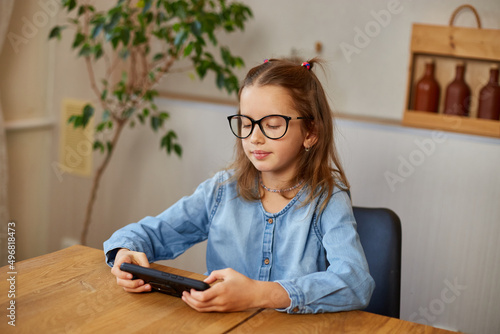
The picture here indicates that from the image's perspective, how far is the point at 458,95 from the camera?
250 centimetres

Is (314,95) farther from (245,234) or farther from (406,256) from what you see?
(406,256)

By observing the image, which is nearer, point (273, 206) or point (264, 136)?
point (264, 136)

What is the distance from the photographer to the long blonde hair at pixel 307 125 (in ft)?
5.19

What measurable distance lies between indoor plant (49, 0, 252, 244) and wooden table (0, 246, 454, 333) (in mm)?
1365

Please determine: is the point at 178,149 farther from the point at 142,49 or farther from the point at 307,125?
the point at 307,125

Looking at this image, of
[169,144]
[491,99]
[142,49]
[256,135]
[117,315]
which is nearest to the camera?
[117,315]

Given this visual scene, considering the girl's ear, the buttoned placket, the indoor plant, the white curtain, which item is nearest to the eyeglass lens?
the girl's ear

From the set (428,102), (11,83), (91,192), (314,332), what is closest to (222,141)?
(91,192)

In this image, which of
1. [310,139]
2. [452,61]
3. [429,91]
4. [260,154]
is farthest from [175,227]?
[452,61]

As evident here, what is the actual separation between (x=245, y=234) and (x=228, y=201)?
4.3 inches

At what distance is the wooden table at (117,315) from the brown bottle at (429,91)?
149 centimetres

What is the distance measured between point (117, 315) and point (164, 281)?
126 mm

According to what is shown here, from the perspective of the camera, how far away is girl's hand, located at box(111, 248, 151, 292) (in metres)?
1.32

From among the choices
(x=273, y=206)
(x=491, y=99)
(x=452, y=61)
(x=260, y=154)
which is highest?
(x=452, y=61)
